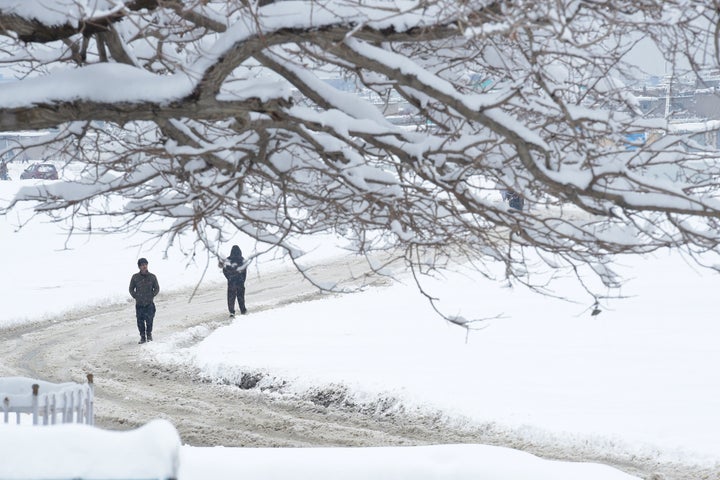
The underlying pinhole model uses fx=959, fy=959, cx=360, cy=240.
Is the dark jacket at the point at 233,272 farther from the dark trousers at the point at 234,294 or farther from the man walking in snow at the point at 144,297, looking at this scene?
the man walking in snow at the point at 144,297

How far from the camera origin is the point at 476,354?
15.1 metres

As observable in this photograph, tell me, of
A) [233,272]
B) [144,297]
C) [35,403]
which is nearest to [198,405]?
[144,297]

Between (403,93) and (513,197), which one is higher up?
(403,93)

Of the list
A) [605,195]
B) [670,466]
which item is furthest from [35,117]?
[670,466]

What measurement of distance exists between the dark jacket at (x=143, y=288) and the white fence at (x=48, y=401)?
8081 mm

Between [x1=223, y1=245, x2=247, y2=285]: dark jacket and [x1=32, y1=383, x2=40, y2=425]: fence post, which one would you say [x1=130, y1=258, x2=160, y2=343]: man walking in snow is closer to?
[x1=223, y1=245, x2=247, y2=285]: dark jacket

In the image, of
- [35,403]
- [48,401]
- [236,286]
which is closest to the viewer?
[35,403]

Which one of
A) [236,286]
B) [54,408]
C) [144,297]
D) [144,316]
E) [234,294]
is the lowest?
[54,408]

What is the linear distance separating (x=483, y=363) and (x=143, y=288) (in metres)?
6.34

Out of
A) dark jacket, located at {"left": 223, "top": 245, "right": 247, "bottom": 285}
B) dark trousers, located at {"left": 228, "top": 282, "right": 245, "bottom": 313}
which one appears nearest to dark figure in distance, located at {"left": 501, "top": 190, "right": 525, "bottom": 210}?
dark jacket, located at {"left": 223, "top": 245, "right": 247, "bottom": 285}

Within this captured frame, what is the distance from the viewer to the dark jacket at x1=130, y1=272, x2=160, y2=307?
55.5 feet

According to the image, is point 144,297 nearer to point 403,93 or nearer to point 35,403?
point 35,403

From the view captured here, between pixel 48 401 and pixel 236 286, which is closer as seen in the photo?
pixel 48 401

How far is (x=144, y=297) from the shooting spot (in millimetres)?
16922
